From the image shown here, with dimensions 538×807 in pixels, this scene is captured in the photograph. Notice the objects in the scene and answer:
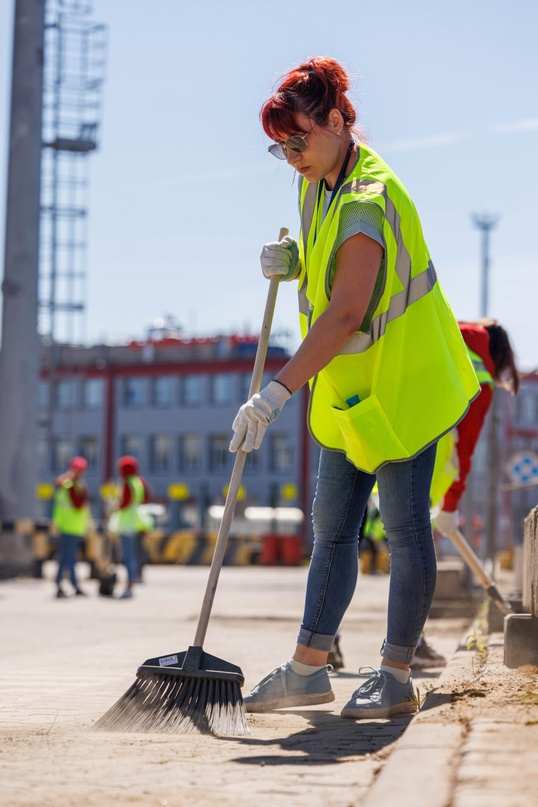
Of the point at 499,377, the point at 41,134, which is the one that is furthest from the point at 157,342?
the point at 499,377

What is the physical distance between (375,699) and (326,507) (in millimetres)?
684

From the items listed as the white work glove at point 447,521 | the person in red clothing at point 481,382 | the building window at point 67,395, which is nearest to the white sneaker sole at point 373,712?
the person in red clothing at point 481,382

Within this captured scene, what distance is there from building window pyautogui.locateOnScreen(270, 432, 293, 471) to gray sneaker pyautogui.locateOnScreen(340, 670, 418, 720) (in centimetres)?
7337

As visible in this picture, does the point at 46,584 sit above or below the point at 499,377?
below

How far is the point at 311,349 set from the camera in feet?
13.8

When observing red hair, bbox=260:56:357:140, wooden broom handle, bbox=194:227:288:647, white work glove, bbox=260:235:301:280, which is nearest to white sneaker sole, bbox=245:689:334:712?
wooden broom handle, bbox=194:227:288:647

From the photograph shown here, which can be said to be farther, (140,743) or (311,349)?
(311,349)

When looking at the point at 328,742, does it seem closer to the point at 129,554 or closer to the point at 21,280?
the point at 129,554

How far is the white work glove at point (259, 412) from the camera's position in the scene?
14.2ft

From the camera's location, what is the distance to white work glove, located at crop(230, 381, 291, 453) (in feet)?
14.2

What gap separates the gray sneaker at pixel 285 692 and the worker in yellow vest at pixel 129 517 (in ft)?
35.3

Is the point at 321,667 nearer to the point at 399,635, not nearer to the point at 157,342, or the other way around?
the point at 399,635

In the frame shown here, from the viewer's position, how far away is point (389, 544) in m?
4.42

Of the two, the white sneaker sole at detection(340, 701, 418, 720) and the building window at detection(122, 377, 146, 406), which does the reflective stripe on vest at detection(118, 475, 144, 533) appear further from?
the building window at detection(122, 377, 146, 406)
